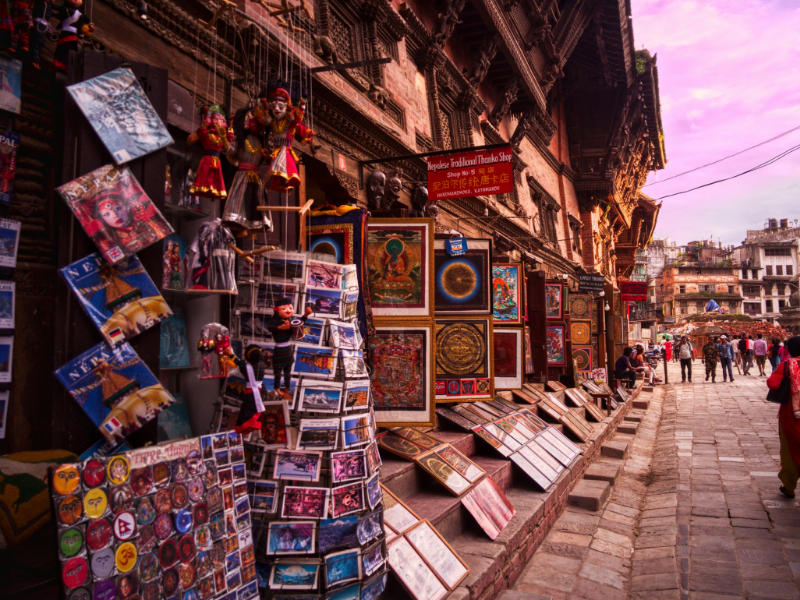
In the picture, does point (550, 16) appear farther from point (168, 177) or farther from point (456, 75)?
point (168, 177)

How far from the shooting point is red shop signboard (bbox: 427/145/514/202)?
21.9 feet

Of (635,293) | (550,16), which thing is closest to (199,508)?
(550,16)

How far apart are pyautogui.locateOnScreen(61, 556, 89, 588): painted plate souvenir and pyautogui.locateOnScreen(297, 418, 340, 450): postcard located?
114 centimetres

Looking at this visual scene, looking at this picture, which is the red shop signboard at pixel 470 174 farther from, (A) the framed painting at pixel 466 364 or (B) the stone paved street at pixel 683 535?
(B) the stone paved street at pixel 683 535

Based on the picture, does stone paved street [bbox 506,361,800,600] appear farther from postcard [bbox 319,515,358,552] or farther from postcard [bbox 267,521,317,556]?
postcard [bbox 267,521,317,556]

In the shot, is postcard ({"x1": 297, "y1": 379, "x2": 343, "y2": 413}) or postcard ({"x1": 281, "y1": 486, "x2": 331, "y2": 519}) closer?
postcard ({"x1": 281, "y1": 486, "x2": 331, "y2": 519})

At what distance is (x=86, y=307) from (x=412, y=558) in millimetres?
2378

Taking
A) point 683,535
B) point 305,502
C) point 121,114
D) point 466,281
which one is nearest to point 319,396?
point 305,502

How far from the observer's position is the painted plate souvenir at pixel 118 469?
80.4 inches

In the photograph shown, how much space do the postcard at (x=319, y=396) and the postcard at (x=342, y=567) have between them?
0.75m

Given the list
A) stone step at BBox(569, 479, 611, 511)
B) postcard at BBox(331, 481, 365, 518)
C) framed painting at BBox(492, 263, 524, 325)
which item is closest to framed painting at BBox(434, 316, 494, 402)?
framed painting at BBox(492, 263, 524, 325)

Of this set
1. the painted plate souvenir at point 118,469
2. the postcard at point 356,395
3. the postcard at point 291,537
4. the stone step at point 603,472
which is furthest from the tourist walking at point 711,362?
the painted plate souvenir at point 118,469

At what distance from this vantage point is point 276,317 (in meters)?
2.85

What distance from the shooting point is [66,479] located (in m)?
1.91
